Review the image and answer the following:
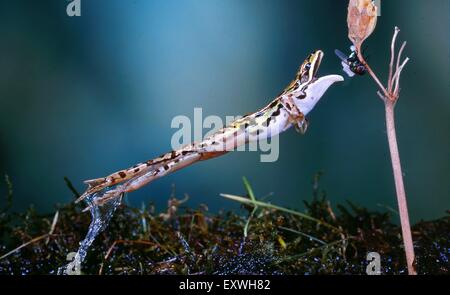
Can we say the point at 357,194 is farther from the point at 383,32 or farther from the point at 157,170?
the point at 157,170

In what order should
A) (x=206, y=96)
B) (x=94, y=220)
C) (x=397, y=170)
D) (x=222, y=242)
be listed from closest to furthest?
(x=397, y=170)
(x=94, y=220)
(x=222, y=242)
(x=206, y=96)

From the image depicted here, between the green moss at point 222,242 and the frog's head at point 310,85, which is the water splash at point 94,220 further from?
the frog's head at point 310,85

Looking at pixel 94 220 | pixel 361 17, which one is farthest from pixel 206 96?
pixel 361 17

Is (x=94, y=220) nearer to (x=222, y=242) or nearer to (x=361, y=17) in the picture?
(x=222, y=242)

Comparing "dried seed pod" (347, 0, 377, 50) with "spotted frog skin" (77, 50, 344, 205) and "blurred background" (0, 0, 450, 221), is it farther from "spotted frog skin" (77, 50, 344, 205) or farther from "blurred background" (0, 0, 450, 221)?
"blurred background" (0, 0, 450, 221)

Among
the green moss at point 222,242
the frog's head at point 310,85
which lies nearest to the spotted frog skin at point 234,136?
the frog's head at point 310,85
